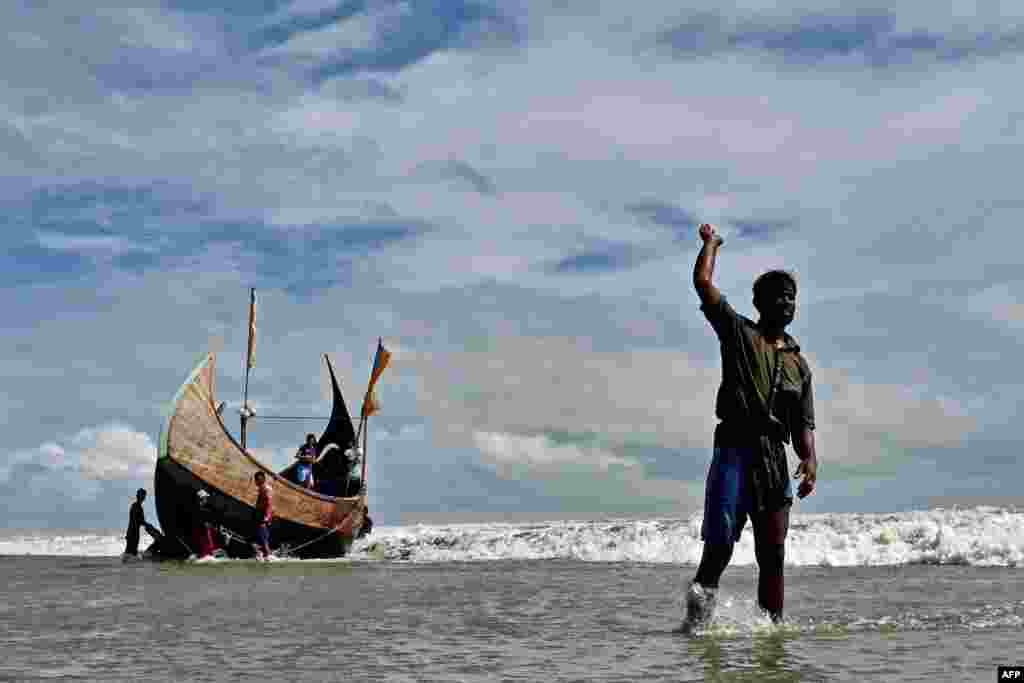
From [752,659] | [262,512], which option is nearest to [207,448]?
[262,512]

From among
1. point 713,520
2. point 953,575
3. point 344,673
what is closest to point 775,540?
point 713,520

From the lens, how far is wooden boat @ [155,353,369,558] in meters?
19.7

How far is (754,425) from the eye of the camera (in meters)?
5.74

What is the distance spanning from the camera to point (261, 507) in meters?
19.8

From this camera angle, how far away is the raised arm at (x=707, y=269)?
5.69m

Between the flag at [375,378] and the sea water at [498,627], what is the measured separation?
406 inches

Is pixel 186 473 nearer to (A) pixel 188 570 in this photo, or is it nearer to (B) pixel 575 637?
(A) pixel 188 570

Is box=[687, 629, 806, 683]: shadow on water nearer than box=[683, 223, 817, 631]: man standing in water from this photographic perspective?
Yes

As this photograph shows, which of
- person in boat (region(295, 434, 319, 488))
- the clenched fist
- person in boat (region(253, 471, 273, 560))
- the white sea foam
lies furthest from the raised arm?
person in boat (region(295, 434, 319, 488))

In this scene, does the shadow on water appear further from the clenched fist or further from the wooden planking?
the wooden planking

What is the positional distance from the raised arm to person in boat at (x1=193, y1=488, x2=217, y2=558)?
15650 millimetres

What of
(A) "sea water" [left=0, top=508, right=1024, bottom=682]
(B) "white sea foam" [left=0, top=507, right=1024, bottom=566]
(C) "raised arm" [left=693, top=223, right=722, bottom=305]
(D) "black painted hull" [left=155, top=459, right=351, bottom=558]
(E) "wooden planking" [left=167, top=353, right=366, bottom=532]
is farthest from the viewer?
(D) "black painted hull" [left=155, top=459, right=351, bottom=558]

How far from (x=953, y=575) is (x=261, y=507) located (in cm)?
1196

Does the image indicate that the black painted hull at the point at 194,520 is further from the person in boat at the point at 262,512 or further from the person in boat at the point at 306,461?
the person in boat at the point at 306,461
